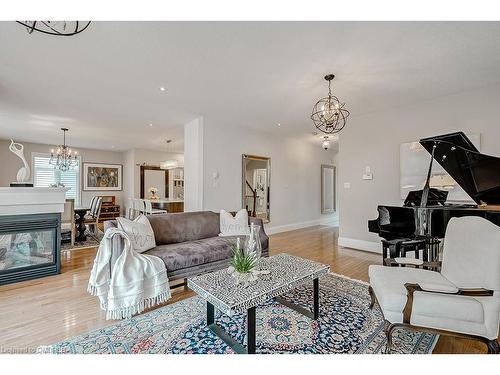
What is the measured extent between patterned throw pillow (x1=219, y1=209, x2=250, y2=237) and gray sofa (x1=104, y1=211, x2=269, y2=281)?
0.09 m

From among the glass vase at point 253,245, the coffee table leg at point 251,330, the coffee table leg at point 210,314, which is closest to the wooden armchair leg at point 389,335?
the coffee table leg at point 251,330

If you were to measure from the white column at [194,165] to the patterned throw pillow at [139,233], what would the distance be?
2.24 m

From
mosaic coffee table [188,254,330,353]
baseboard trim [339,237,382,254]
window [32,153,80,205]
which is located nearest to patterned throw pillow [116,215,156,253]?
mosaic coffee table [188,254,330,353]

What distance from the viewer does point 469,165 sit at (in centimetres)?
283

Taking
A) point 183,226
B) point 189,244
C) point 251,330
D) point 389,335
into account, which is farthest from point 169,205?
point 389,335

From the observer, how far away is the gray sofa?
2.75 m

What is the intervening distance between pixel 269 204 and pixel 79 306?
4.71m

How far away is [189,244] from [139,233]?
627mm

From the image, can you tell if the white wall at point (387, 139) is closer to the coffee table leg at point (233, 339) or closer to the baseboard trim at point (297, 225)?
the baseboard trim at point (297, 225)

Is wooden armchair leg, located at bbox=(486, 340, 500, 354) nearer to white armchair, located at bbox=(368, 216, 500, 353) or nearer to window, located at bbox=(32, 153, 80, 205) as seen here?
white armchair, located at bbox=(368, 216, 500, 353)

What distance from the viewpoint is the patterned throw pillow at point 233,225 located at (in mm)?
3731
